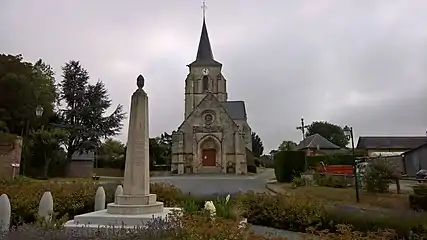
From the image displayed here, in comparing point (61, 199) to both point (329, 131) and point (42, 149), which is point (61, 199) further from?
point (329, 131)

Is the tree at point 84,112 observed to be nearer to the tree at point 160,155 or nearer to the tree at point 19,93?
the tree at point 19,93

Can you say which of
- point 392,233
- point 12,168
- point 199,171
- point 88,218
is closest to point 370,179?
point 392,233

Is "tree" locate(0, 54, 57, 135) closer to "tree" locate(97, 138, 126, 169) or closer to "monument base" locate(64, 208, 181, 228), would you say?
"tree" locate(97, 138, 126, 169)

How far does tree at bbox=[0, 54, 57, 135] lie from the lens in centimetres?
2945

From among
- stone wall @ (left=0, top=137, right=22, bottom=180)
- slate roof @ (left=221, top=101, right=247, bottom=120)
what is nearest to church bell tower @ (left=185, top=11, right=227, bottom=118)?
slate roof @ (left=221, top=101, right=247, bottom=120)

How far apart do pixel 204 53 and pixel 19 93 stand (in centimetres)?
3735

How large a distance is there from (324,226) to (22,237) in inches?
277

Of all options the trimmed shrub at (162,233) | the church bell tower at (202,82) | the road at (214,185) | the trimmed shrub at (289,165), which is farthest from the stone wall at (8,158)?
the church bell tower at (202,82)

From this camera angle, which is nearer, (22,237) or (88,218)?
(22,237)

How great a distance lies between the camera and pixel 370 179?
16750 mm

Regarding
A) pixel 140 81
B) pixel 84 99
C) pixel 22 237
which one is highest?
pixel 84 99

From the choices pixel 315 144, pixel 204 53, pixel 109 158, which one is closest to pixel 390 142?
pixel 315 144

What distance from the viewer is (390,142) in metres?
58.3

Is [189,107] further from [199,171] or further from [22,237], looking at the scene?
[22,237]
